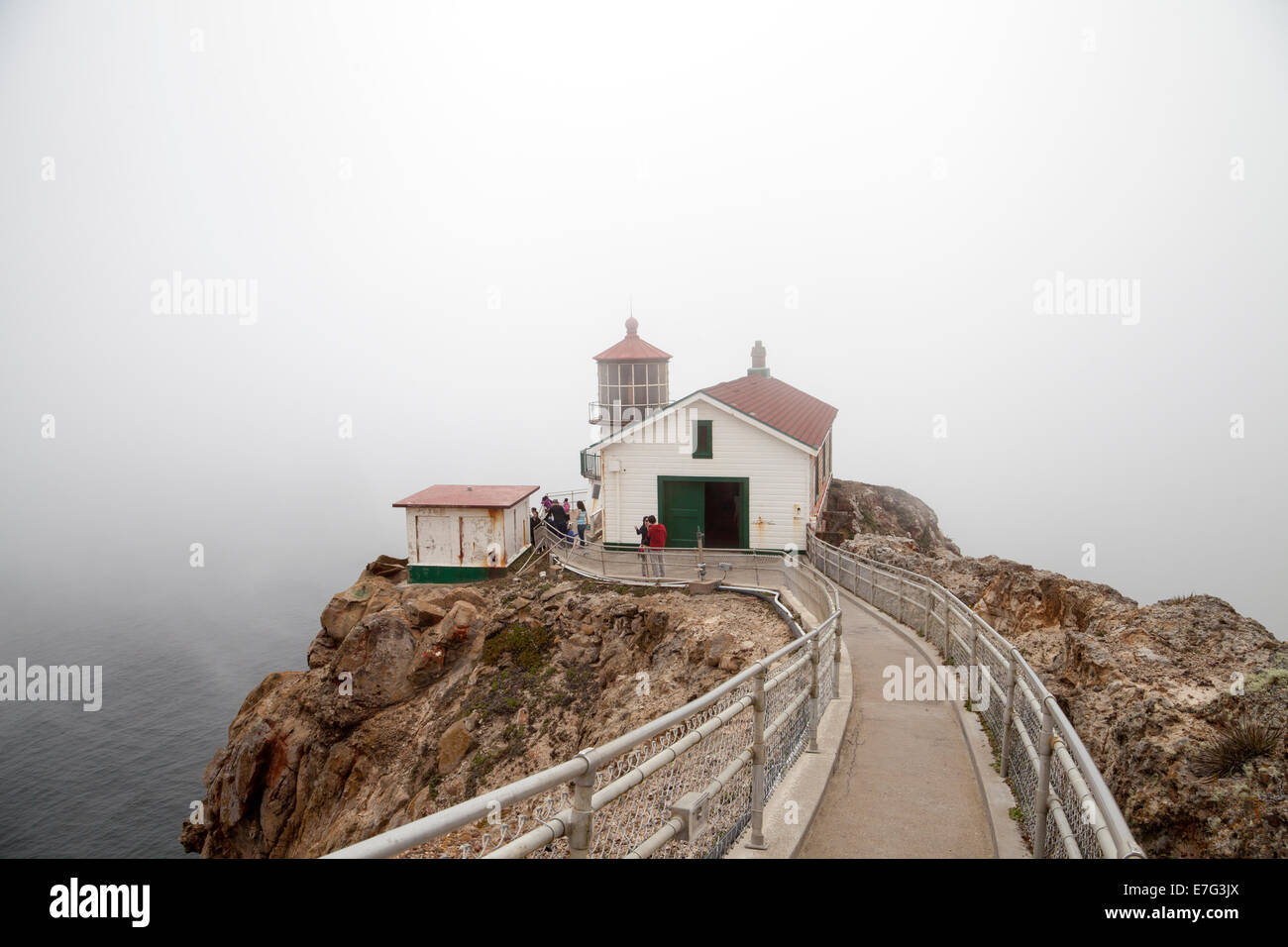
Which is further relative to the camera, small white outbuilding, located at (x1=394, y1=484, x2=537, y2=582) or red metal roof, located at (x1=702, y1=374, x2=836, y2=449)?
small white outbuilding, located at (x1=394, y1=484, x2=537, y2=582)

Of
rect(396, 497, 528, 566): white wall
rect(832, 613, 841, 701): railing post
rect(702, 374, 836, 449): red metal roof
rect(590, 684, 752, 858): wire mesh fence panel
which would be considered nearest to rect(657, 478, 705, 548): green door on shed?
rect(702, 374, 836, 449): red metal roof

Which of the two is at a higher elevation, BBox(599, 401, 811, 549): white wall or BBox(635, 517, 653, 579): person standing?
BBox(599, 401, 811, 549): white wall

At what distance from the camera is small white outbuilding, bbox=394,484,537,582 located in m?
24.6

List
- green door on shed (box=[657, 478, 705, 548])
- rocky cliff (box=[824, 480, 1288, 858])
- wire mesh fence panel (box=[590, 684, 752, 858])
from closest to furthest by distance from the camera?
1. wire mesh fence panel (box=[590, 684, 752, 858])
2. rocky cliff (box=[824, 480, 1288, 858])
3. green door on shed (box=[657, 478, 705, 548])

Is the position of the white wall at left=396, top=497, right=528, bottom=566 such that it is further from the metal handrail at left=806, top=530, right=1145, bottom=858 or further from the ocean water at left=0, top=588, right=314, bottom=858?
the ocean water at left=0, top=588, right=314, bottom=858

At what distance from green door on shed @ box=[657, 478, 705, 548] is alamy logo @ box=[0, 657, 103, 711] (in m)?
50.9

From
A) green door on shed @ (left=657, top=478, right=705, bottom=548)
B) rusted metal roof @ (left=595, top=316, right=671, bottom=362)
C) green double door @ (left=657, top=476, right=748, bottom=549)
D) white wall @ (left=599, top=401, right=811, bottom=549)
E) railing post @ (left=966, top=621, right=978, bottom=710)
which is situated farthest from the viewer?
rusted metal roof @ (left=595, top=316, right=671, bottom=362)

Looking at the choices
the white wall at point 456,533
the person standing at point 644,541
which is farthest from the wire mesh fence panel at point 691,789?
the white wall at point 456,533

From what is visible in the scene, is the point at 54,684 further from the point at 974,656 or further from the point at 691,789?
the point at 691,789

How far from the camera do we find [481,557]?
24.8 m

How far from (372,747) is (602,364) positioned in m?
16.9

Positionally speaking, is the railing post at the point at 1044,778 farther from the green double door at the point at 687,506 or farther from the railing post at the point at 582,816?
the green double door at the point at 687,506
